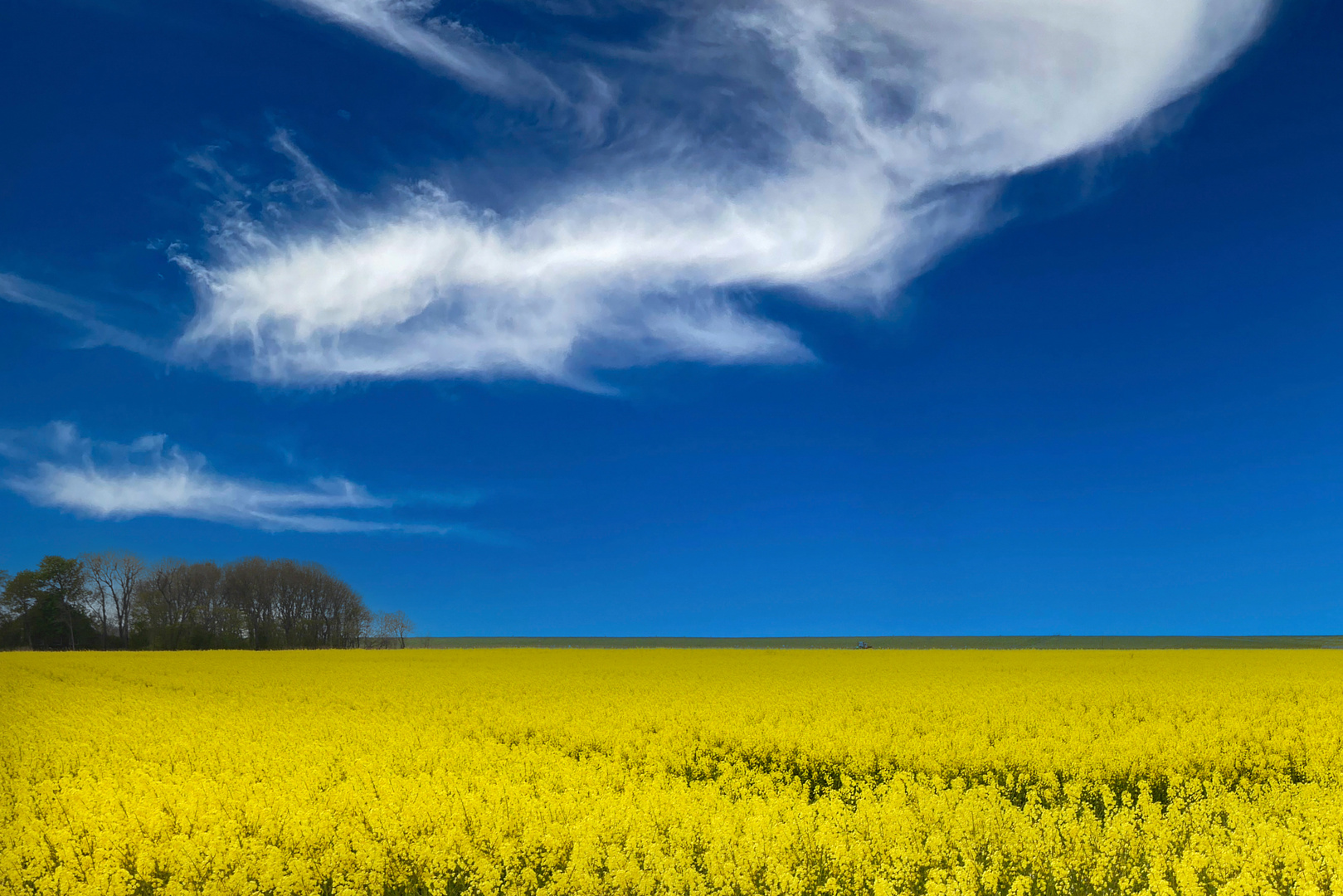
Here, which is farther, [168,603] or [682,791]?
[168,603]

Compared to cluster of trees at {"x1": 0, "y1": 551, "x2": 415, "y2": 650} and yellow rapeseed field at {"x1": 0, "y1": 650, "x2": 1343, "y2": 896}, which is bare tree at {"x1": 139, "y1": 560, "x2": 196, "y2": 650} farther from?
yellow rapeseed field at {"x1": 0, "y1": 650, "x2": 1343, "y2": 896}

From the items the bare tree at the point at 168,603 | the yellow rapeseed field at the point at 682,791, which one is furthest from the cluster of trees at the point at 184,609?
the yellow rapeseed field at the point at 682,791

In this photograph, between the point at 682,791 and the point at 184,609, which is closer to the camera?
the point at 682,791

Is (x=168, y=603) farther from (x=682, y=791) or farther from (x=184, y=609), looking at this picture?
(x=682, y=791)

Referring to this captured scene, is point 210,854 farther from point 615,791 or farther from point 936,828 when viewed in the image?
point 936,828

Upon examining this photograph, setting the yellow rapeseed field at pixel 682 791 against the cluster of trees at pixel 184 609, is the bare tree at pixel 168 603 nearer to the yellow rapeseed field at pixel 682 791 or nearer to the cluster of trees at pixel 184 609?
the cluster of trees at pixel 184 609

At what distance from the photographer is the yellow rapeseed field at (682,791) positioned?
29.9 ft

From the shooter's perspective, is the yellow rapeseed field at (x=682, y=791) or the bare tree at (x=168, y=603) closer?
the yellow rapeseed field at (x=682, y=791)

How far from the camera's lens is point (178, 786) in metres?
12.0

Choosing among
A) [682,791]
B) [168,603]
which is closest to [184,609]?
[168,603]

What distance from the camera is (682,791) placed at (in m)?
11.7

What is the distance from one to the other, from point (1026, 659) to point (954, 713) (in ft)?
98.2

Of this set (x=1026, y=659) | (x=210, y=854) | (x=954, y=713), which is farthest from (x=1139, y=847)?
(x=1026, y=659)

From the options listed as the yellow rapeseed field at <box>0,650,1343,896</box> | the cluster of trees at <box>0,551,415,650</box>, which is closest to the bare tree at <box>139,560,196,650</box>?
the cluster of trees at <box>0,551,415,650</box>
